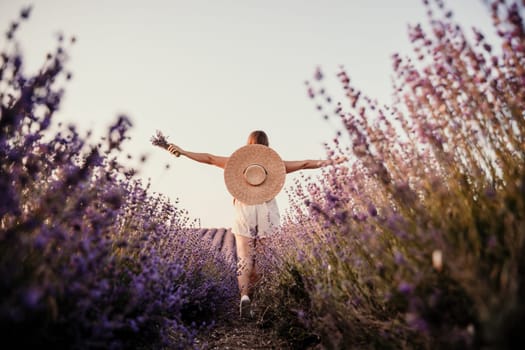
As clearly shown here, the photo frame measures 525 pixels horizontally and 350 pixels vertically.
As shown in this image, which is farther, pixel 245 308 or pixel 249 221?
pixel 249 221

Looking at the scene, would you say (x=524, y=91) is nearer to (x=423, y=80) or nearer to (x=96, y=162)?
(x=423, y=80)

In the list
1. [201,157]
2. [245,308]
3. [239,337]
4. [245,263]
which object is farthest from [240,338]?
[201,157]

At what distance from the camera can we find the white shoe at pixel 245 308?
387 centimetres

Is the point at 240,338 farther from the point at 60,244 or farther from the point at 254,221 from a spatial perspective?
the point at 60,244

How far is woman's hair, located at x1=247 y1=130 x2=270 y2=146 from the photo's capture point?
15.6ft

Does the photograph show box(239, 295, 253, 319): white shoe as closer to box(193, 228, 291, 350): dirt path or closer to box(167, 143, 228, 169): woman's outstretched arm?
box(193, 228, 291, 350): dirt path

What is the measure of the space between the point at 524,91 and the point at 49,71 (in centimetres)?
197

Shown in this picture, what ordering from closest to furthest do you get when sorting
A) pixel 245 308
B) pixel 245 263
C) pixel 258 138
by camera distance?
1. pixel 245 308
2. pixel 245 263
3. pixel 258 138

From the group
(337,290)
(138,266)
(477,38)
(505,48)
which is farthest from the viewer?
(138,266)

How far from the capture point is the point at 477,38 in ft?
5.28

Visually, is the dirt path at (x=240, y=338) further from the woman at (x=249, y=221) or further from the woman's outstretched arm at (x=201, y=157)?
the woman's outstretched arm at (x=201, y=157)

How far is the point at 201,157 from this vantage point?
4.61 meters

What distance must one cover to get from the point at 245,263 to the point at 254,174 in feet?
3.22

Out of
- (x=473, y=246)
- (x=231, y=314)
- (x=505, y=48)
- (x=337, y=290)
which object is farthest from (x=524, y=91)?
(x=231, y=314)
